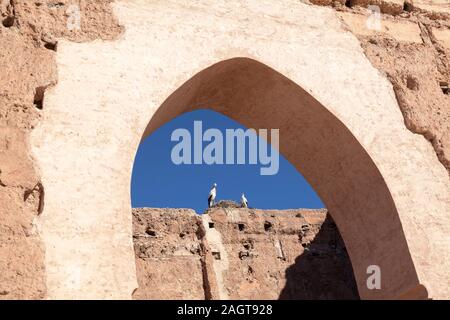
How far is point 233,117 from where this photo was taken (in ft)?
19.3

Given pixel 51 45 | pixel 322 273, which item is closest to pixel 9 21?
pixel 51 45

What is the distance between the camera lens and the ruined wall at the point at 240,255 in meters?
11.5

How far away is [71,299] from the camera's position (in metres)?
3.89

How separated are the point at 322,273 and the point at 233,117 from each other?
6.79m

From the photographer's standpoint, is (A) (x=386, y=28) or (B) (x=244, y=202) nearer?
(A) (x=386, y=28)

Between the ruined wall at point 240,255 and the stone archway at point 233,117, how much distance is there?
239 inches

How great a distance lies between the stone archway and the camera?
416 centimetres

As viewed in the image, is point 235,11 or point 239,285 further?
point 239,285

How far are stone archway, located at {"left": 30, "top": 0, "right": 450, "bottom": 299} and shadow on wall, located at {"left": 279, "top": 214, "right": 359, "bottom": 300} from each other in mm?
6464

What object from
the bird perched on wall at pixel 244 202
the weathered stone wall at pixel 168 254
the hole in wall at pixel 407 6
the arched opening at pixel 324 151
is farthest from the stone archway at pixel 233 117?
the bird perched on wall at pixel 244 202

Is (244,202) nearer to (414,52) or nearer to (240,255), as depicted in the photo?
(240,255)

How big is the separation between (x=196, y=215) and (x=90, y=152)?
25.8 ft
